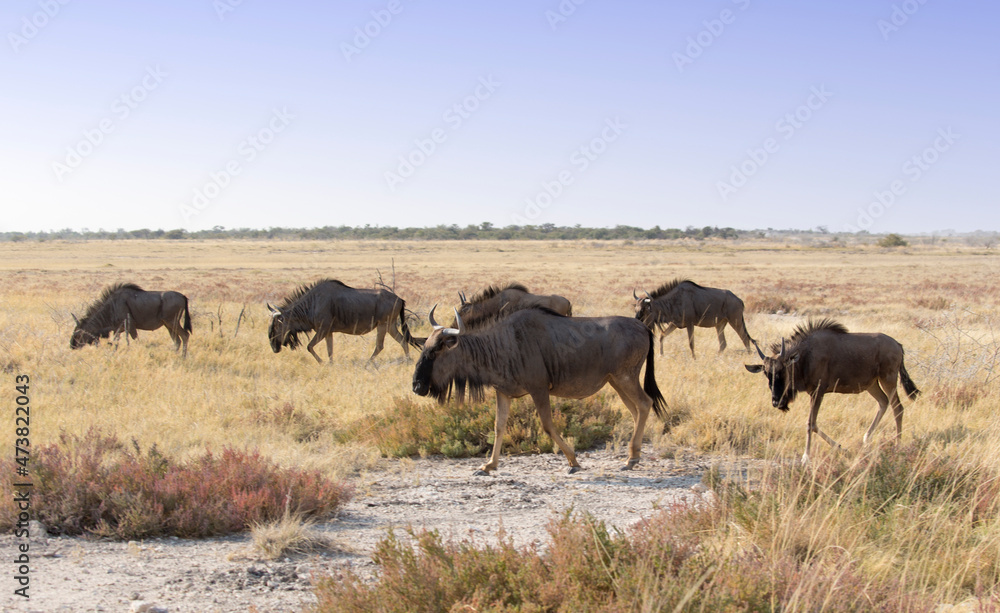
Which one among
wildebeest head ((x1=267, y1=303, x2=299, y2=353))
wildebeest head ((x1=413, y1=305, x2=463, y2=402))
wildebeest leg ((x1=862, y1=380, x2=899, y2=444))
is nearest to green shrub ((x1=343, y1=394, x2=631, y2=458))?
wildebeest head ((x1=413, y1=305, x2=463, y2=402))

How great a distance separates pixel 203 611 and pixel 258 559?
829 mm

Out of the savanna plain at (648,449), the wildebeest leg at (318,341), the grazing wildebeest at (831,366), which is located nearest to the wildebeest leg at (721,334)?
the savanna plain at (648,449)

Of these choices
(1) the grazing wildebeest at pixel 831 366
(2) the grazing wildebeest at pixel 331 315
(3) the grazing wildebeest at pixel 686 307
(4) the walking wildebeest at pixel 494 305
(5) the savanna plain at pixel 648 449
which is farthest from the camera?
(3) the grazing wildebeest at pixel 686 307

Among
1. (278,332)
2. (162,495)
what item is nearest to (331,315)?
(278,332)

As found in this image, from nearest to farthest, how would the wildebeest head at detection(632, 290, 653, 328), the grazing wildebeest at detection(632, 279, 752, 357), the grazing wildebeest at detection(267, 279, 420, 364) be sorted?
the grazing wildebeest at detection(267, 279, 420, 364) < the wildebeest head at detection(632, 290, 653, 328) < the grazing wildebeest at detection(632, 279, 752, 357)

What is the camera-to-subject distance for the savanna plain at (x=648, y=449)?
364 centimetres

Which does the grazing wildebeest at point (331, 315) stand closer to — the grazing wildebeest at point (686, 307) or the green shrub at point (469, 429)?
the grazing wildebeest at point (686, 307)

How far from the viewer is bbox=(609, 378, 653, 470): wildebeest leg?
7527mm

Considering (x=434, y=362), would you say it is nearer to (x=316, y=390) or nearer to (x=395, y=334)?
(x=316, y=390)

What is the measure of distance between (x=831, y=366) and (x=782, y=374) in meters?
0.47

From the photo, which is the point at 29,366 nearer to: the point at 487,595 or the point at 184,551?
the point at 184,551

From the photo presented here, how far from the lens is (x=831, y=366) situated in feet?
23.3

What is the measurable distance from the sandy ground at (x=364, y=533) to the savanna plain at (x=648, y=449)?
33cm

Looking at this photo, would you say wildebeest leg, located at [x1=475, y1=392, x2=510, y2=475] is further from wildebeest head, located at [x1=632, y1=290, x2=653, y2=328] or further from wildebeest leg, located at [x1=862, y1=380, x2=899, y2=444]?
wildebeest head, located at [x1=632, y1=290, x2=653, y2=328]
